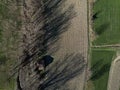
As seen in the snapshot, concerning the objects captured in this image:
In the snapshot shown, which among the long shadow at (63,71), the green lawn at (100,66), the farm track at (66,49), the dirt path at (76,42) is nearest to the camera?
the farm track at (66,49)

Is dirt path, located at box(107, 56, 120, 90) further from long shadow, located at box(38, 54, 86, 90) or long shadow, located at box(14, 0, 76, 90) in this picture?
long shadow, located at box(14, 0, 76, 90)

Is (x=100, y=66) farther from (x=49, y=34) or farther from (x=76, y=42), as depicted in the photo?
(x=49, y=34)

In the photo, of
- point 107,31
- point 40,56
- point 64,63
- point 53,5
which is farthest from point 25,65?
point 107,31

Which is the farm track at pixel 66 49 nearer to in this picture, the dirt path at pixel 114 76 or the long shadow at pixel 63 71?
the long shadow at pixel 63 71

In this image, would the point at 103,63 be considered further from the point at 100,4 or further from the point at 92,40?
the point at 100,4

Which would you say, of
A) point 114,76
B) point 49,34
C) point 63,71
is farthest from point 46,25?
point 114,76

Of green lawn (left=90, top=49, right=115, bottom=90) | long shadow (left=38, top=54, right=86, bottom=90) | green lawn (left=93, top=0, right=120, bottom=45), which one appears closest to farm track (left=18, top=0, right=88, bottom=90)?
long shadow (left=38, top=54, right=86, bottom=90)

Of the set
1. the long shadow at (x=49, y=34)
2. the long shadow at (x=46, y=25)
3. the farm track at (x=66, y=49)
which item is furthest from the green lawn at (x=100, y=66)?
the long shadow at (x=46, y=25)

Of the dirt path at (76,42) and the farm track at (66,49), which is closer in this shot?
the farm track at (66,49)
